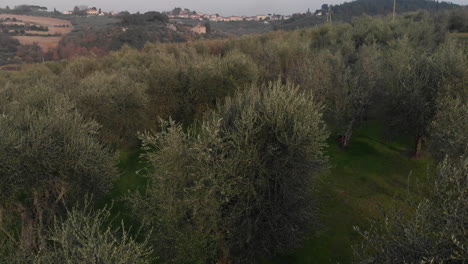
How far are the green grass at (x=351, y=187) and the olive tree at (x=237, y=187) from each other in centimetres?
264

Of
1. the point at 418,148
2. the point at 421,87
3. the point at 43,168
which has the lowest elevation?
the point at 418,148

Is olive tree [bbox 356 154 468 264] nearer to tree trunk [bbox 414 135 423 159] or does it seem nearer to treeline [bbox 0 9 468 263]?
→ treeline [bbox 0 9 468 263]

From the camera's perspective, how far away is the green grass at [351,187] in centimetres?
1644

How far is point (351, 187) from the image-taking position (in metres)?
22.7

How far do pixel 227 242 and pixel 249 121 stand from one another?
5062mm

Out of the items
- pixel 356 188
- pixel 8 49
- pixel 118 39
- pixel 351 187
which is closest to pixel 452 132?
pixel 356 188

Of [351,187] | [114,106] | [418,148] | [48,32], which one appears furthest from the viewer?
[48,32]

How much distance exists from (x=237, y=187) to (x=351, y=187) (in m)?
13.6

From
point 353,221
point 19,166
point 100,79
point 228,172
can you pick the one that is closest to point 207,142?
point 228,172

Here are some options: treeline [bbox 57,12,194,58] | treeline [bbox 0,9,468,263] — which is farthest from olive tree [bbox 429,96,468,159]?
treeline [bbox 57,12,194,58]

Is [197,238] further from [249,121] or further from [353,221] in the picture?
[353,221]

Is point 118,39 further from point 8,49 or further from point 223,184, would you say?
point 223,184

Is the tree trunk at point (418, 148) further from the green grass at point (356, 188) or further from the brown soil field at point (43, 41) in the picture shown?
the brown soil field at point (43, 41)

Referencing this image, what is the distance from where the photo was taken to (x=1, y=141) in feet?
45.3
